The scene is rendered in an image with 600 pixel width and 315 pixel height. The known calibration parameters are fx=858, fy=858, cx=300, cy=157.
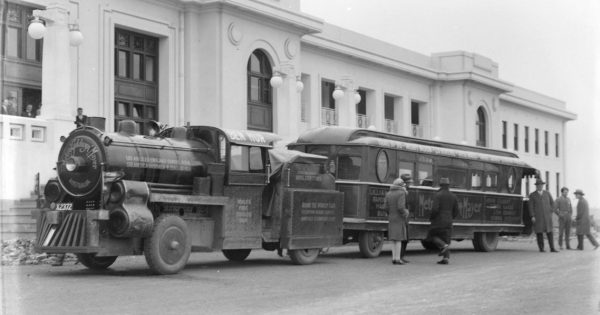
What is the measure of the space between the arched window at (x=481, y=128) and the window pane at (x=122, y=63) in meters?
26.8

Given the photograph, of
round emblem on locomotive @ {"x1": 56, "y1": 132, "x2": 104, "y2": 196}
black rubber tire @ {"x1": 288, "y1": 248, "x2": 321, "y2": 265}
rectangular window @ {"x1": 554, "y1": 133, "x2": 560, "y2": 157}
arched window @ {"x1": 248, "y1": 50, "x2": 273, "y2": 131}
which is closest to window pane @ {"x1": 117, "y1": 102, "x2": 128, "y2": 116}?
arched window @ {"x1": 248, "y1": 50, "x2": 273, "y2": 131}

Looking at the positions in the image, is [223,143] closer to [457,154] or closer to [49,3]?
[457,154]

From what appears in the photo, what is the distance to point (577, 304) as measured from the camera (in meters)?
10.2

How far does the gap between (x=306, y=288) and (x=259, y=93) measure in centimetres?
2081

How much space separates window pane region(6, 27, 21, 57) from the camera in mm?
24266

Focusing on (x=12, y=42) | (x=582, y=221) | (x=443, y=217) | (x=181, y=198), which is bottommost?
(x=582, y=221)

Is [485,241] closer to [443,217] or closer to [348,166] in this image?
[443,217]

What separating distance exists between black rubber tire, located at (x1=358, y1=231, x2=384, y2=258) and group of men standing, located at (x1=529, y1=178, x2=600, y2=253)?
574cm

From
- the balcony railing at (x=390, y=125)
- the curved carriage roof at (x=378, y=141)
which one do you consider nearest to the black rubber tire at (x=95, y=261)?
the curved carriage roof at (x=378, y=141)

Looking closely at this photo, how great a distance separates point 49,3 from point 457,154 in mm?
12137

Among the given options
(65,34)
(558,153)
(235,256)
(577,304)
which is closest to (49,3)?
(65,34)

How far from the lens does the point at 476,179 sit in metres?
22.7

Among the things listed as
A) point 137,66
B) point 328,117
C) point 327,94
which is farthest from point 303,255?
point 327,94

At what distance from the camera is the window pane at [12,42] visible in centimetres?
2427
